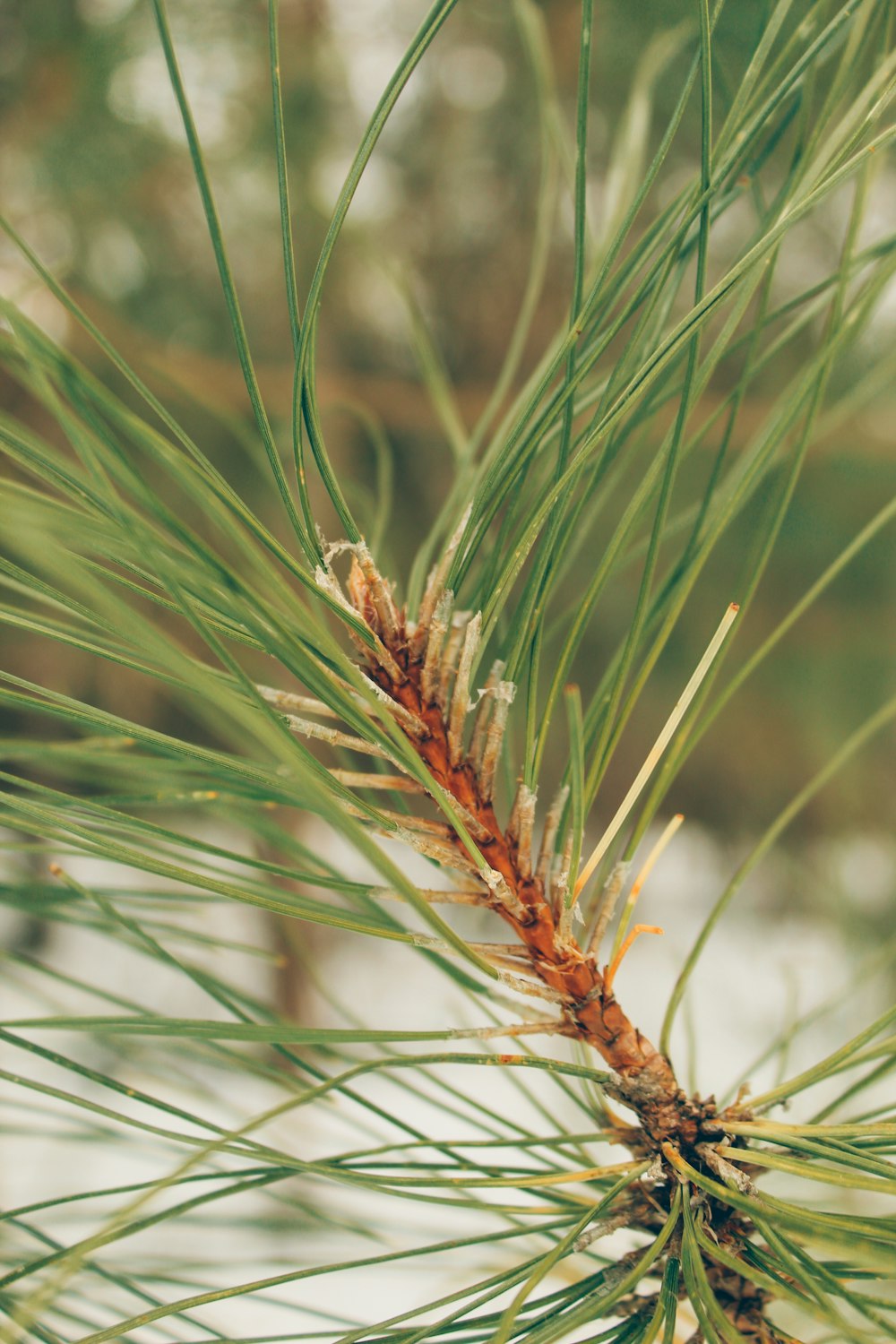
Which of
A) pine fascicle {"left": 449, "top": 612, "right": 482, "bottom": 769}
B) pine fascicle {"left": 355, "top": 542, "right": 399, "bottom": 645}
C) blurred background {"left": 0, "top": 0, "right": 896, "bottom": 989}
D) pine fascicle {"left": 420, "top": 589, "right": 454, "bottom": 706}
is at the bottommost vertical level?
pine fascicle {"left": 449, "top": 612, "right": 482, "bottom": 769}

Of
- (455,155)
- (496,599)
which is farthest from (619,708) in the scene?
(455,155)

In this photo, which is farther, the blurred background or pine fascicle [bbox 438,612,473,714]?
the blurred background

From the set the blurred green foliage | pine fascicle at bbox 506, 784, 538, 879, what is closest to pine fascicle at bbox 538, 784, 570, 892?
pine fascicle at bbox 506, 784, 538, 879

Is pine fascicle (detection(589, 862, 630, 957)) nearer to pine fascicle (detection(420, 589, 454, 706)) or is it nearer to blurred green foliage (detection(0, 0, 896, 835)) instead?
pine fascicle (detection(420, 589, 454, 706))

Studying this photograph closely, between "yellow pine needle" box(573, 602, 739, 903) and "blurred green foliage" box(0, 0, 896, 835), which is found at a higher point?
"blurred green foliage" box(0, 0, 896, 835)

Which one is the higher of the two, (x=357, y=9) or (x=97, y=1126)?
(x=357, y=9)

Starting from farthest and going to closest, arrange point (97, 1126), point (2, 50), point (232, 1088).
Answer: point (232, 1088) < point (2, 50) < point (97, 1126)

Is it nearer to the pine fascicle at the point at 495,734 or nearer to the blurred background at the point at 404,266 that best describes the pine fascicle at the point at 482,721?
the pine fascicle at the point at 495,734

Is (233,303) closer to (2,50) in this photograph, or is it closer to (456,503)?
(456,503)
